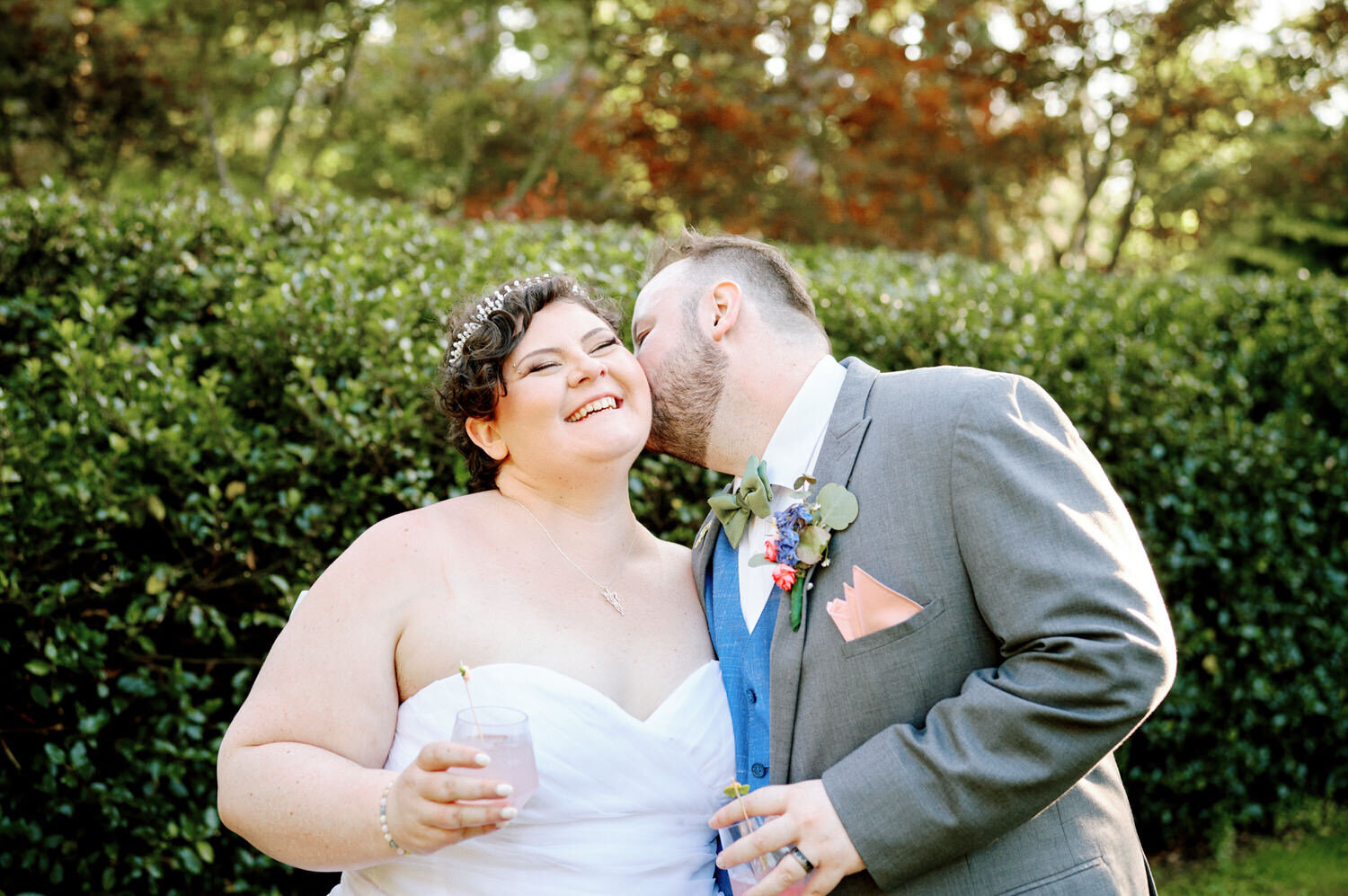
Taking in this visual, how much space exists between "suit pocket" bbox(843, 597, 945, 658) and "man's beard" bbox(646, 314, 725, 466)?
2.61 feet

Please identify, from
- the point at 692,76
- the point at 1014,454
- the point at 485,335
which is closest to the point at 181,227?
the point at 485,335

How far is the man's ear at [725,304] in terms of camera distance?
2.79 meters

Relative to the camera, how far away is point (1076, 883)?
7.14 ft

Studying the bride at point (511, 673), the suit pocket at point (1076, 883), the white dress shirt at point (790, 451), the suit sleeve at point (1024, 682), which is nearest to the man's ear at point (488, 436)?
the bride at point (511, 673)

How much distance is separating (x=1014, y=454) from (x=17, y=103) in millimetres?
12473

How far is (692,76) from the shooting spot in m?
10.7

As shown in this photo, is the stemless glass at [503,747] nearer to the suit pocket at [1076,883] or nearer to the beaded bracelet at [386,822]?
the beaded bracelet at [386,822]

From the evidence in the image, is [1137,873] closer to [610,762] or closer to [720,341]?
[610,762]

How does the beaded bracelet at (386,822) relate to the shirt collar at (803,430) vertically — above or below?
below

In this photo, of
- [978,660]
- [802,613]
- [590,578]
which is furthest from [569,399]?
[978,660]

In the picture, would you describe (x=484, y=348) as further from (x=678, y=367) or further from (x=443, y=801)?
(x=443, y=801)

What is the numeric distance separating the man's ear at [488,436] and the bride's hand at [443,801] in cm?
107

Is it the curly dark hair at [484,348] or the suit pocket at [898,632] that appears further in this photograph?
the curly dark hair at [484,348]

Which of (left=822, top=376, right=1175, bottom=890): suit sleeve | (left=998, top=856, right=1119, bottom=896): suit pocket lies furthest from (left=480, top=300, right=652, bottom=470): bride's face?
(left=998, top=856, right=1119, bottom=896): suit pocket
